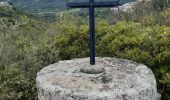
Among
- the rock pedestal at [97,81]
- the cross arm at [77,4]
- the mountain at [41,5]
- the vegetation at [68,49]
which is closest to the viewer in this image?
the rock pedestal at [97,81]

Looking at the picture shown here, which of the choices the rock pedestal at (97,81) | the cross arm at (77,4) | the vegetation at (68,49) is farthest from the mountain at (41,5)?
the cross arm at (77,4)

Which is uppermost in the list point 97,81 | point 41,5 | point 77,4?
point 77,4

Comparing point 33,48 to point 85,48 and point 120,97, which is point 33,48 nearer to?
point 85,48

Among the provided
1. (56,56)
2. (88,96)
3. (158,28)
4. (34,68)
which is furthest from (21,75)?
(158,28)

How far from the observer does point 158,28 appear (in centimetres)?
816

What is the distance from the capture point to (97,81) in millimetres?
6430

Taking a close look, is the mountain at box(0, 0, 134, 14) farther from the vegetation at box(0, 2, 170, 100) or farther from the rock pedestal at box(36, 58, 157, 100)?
the rock pedestal at box(36, 58, 157, 100)

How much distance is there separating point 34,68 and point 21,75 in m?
0.34

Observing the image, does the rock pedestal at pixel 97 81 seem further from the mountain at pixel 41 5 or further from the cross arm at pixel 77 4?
the mountain at pixel 41 5

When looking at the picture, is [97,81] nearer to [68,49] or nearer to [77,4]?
[77,4]

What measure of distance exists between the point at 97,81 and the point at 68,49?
2.11m

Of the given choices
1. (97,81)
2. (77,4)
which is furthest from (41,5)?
Result: (97,81)

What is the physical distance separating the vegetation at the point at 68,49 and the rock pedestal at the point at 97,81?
630 mm

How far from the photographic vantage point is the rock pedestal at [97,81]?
19.7 ft
